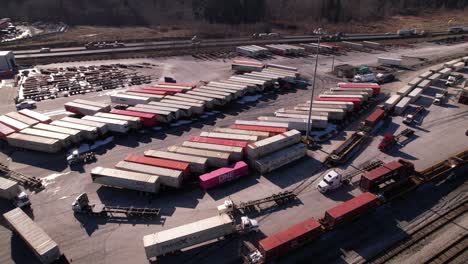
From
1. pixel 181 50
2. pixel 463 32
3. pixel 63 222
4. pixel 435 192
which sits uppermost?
pixel 463 32

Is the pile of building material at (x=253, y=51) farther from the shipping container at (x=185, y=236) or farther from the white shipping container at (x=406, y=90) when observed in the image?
the shipping container at (x=185, y=236)

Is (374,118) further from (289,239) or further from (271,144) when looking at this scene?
(289,239)

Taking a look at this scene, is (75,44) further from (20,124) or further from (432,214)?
(432,214)

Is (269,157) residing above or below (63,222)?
above

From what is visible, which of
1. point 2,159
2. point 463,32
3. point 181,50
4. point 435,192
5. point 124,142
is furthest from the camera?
point 463,32

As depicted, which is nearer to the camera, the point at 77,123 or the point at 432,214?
the point at 432,214

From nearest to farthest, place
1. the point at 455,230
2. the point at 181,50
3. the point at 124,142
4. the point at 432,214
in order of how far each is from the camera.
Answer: the point at 455,230
the point at 432,214
the point at 124,142
the point at 181,50

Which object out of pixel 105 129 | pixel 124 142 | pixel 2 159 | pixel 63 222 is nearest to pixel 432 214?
pixel 63 222

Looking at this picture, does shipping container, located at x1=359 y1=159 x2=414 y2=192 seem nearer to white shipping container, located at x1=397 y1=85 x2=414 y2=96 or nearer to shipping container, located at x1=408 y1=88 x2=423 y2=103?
shipping container, located at x1=408 y1=88 x2=423 y2=103
